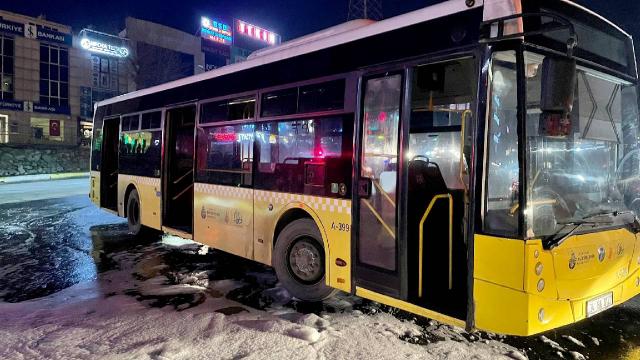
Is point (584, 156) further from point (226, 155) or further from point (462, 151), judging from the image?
point (226, 155)

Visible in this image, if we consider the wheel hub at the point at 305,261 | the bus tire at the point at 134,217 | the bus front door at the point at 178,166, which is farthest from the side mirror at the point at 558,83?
the bus tire at the point at 134,217

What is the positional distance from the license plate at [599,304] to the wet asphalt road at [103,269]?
1.42ft

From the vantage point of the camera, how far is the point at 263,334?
4.25m

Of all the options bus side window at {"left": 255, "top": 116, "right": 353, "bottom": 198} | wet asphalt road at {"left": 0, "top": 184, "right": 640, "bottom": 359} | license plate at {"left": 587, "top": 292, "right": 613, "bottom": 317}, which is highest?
bus side window at {"left": 255, "top": 116, "right": 353, "bottom": 198}

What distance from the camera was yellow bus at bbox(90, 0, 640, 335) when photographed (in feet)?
11.5

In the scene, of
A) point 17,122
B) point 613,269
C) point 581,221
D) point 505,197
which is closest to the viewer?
point 505,197

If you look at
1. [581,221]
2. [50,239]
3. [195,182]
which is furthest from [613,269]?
[50,239]

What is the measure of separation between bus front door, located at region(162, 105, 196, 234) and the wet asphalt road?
0.93m

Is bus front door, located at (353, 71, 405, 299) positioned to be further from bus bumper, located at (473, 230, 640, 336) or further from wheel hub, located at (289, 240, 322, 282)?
bus bumper, located at (473, 230, 640, 336)

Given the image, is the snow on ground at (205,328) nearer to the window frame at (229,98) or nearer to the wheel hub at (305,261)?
the wheel hub at (305,261)

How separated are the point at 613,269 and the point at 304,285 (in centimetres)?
333

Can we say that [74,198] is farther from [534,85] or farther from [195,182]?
[534,85]

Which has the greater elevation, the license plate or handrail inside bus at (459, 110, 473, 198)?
handrail inside bus at (459, 110, 473, 198)

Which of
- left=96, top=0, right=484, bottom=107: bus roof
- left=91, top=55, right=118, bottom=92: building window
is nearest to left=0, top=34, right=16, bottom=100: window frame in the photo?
left=91, top=55, right=118, bottom=92: building window
